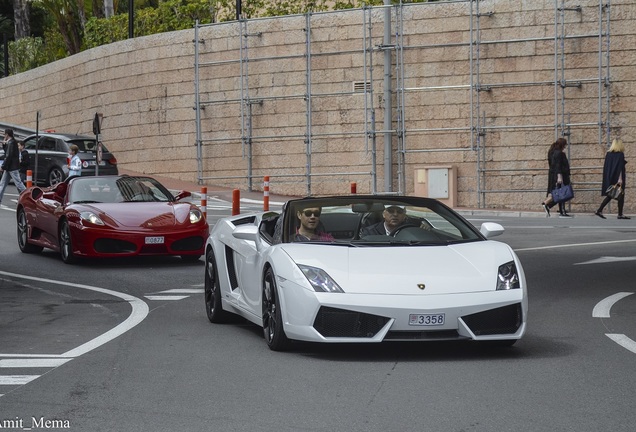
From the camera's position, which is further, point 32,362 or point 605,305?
point 605,305

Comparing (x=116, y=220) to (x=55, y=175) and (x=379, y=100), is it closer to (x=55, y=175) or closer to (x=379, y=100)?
(x=55, y=175)

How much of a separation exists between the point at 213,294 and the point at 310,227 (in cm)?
181

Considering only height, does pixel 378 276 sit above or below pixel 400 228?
below

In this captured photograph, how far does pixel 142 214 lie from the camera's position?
17547 mm

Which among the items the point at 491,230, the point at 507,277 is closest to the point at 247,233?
the point at 491,230

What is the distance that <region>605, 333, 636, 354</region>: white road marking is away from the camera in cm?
957

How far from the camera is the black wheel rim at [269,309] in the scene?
31.4 ft

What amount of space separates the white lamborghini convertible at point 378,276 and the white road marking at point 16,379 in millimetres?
1870

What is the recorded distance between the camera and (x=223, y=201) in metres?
35.8

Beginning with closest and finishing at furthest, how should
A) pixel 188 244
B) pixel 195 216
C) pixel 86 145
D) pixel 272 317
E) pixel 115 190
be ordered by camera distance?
pixel 272 317
pixel 188 244
pixel 195 216
pixel 115 190
pixel 86 145

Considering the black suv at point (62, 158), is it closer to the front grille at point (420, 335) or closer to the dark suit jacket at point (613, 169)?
the dark suit jacket at point (613, 169)

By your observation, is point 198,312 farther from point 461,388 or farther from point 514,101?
point 514,101

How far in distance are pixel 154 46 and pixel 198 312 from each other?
3048 cm

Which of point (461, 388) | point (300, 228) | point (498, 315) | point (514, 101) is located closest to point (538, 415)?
point (461, 388)
